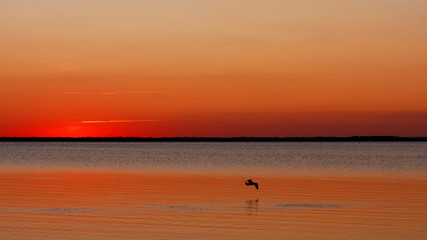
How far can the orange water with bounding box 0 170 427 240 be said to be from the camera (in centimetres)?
2080

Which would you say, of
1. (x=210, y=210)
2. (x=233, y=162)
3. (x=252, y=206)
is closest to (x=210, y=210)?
(x=210, y=210)

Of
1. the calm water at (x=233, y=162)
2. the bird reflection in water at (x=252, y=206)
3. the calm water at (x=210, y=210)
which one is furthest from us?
the calm water at (x=233, y=162)

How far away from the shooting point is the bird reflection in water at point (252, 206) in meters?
25.7

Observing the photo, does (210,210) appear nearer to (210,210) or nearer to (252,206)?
(210,210)

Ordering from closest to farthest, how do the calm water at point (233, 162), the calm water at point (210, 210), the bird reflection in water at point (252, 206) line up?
the calm water at point (210, 210)
the bird reflection in water at point (252, 206)
the calm water at point (233, 162)

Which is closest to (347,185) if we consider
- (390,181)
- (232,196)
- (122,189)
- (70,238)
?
(390,181)

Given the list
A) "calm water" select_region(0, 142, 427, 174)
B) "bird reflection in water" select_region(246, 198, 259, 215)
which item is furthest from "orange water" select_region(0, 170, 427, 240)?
"calm water" select_region(0, 142, 427, 174)

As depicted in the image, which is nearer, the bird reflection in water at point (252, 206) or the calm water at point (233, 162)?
the bird reflection in water at point (252, 206)

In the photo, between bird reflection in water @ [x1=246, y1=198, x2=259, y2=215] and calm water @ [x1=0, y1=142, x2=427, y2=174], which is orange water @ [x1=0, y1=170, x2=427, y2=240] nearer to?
bird reflection in water @ [x1=246, y1=198, x2=259, y2=215]

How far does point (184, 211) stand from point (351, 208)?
6.53 metres

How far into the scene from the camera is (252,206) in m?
27.8

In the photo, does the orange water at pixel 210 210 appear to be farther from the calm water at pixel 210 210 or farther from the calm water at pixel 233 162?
the calm water at pixel 233 162

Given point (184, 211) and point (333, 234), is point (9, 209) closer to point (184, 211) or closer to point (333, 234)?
point (184, 211)

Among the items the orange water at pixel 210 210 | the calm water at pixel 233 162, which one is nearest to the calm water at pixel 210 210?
the orange water at pixel 210 210
